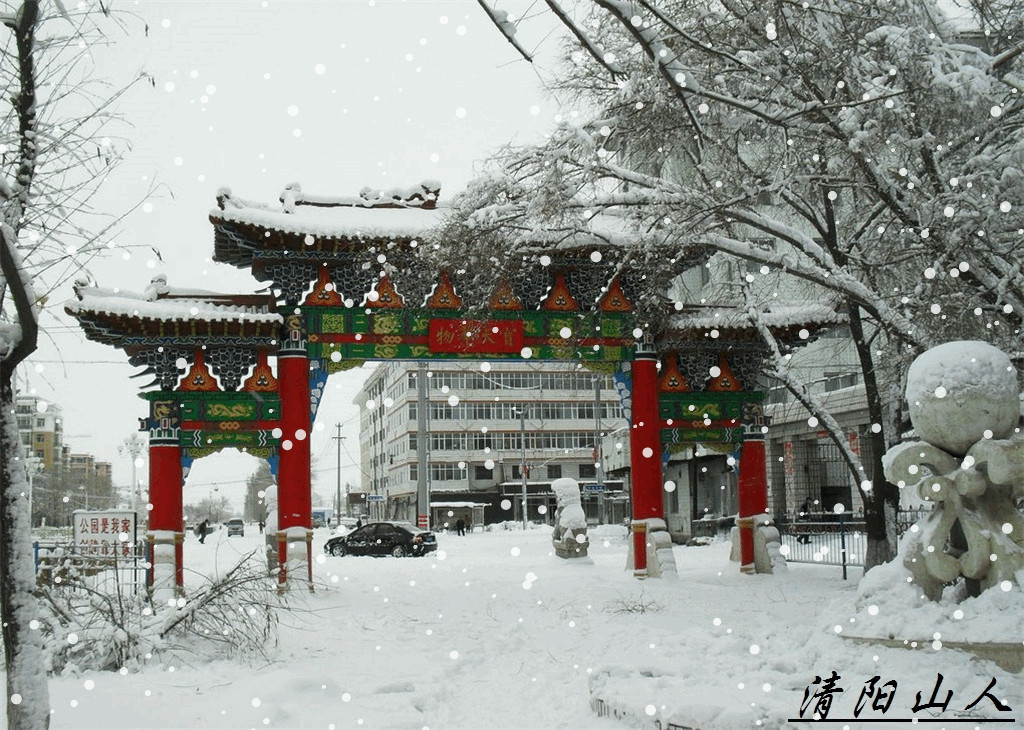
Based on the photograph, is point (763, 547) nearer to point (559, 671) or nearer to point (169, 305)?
point (559, 671)

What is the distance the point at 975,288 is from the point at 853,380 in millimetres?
21253

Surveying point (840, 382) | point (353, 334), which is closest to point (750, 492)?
point (353, 334)

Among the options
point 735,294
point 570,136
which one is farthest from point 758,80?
point 735,294

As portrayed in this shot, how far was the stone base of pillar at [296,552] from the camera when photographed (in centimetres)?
1476

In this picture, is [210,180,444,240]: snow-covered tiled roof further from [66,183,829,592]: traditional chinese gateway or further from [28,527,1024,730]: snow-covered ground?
[28,527,1024,730]: snow-covered ground

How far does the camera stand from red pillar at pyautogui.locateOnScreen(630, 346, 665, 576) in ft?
54.1

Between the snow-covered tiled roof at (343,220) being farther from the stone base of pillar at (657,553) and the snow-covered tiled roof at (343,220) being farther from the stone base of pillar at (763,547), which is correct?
the stone base of pillar at (763,547)

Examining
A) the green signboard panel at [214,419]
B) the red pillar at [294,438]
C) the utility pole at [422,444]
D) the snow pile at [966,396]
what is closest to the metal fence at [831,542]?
the red pillar at [294,438]

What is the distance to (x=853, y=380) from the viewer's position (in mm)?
31219

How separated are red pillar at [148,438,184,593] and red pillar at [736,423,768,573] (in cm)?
955

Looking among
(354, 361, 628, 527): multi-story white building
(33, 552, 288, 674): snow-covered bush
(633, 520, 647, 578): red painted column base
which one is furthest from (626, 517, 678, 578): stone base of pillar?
(354, 361, 628, 527): multi-story white building

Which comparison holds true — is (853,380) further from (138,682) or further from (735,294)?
(138,682)

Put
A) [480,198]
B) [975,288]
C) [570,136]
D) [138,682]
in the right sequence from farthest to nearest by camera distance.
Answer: [480,198]
[570,136]
[975,288]
[138,682]

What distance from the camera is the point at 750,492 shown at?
17500 millimetres
